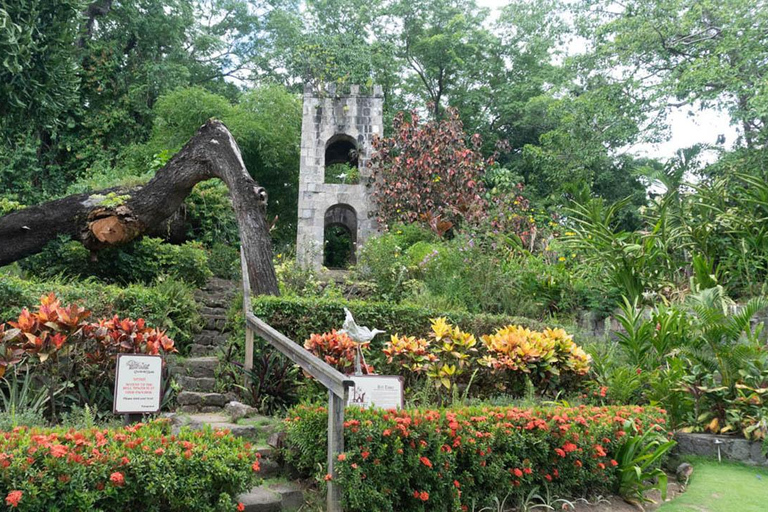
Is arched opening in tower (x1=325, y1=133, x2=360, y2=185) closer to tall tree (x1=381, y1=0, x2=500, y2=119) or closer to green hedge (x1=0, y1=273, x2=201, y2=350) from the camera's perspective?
tall tree (x1=381, y1=0, x2=500, y2=119)

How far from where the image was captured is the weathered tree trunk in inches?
319

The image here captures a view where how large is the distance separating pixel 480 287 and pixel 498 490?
16.6ft

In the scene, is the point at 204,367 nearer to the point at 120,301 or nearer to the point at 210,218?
the point at 120,301

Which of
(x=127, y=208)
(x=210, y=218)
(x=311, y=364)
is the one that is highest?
(x=210, y=218)

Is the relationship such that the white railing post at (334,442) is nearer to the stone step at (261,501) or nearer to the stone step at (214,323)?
the stone step at (261,501)

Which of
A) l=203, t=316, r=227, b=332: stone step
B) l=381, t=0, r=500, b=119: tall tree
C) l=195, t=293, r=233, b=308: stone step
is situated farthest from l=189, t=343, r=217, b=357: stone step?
l=381, t=0, r=500, b=119: tall tree

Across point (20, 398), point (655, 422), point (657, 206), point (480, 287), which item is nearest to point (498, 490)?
point (655, 422)

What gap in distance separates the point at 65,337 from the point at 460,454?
302 centimetres

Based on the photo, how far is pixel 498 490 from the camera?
3881 millimetres

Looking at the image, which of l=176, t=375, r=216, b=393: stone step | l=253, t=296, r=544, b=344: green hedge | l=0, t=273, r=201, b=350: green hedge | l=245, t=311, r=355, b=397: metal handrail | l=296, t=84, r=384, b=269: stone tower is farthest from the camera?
l=296, t=84, r=384, b=269: stone tower

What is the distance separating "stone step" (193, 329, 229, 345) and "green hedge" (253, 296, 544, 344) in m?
1.36

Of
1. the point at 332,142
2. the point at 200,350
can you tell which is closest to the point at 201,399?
the point at 200,350

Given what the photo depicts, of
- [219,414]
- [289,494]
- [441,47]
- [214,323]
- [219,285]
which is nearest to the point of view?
[289,494]

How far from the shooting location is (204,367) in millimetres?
5996
